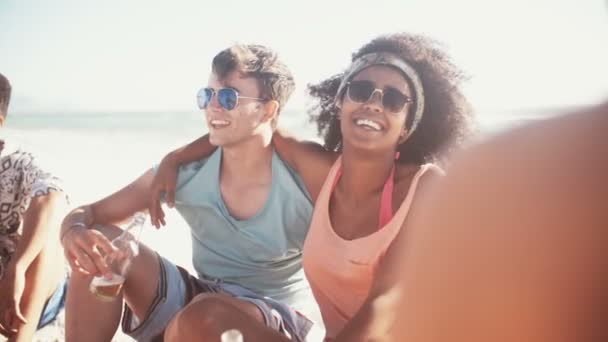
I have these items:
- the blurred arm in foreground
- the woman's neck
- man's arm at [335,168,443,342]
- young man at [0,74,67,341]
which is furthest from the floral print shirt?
the blurred arm in foreground

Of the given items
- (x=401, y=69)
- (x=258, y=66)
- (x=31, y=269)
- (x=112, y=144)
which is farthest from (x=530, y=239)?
(x=112, y=144)

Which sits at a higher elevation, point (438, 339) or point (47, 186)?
point (438, 339)

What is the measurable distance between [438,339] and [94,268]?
7.03 feet

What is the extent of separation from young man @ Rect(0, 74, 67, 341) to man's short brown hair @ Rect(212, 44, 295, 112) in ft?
3.31

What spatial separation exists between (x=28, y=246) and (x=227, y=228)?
0.92m

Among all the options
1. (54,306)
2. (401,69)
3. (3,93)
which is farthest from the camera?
(3,93)

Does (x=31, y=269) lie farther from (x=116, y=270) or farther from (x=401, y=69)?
(x=401, y=69)

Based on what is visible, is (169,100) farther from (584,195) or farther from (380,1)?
(584,195)

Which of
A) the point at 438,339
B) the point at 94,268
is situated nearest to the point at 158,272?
the point at 94,268

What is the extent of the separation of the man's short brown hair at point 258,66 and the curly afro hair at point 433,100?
0.51m

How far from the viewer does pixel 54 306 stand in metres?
3.47

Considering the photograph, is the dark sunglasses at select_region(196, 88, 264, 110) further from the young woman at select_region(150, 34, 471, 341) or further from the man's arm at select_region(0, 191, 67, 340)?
the man's arm at select_region(0, 191, 67, 340)

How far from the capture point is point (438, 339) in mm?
826

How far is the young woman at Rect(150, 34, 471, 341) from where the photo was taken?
2609 millimetres
